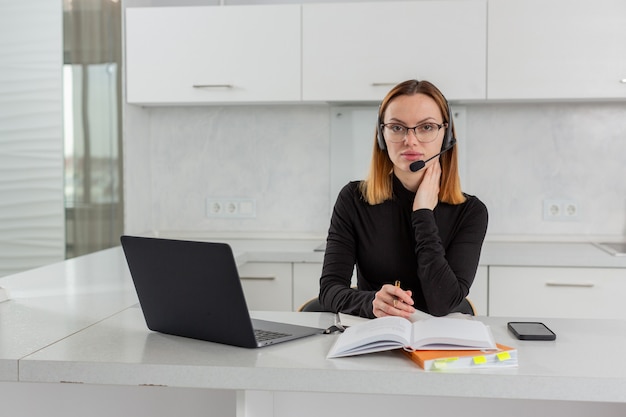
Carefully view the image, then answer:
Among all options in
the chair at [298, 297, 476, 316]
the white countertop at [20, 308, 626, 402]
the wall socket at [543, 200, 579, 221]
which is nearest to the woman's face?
the chair at [298, 297, 476, 316]

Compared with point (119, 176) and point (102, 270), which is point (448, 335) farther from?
point (119, 176)

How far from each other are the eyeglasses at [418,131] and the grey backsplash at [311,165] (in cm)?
146

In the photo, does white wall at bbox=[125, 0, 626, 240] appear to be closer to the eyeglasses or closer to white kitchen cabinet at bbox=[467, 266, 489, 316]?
white kitchen cabinet at bbox=[467, 266, 489, 316]

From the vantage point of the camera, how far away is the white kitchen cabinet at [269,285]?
298cm

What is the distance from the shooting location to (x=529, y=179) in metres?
3.36

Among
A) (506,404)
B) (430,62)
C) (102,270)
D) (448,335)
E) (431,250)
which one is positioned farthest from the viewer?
(430,62)

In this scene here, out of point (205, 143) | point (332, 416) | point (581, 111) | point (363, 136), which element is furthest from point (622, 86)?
point (332, 416)

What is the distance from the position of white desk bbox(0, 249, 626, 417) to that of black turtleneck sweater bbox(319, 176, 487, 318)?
22cm

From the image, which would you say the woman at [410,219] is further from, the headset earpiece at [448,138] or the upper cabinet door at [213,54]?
the upper cabinet door at [213,54]

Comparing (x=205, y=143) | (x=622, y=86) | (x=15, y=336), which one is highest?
(x=622, y=86)

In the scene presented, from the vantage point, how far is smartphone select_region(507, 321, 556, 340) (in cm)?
140

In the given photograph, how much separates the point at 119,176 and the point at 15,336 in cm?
191

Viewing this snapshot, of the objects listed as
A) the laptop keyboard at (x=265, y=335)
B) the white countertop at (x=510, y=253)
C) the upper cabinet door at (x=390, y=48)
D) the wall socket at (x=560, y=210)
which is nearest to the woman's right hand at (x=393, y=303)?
the laptop keyboard at (x=265, y=335)

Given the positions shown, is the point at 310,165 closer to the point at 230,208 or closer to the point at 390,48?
the point at 230,208
